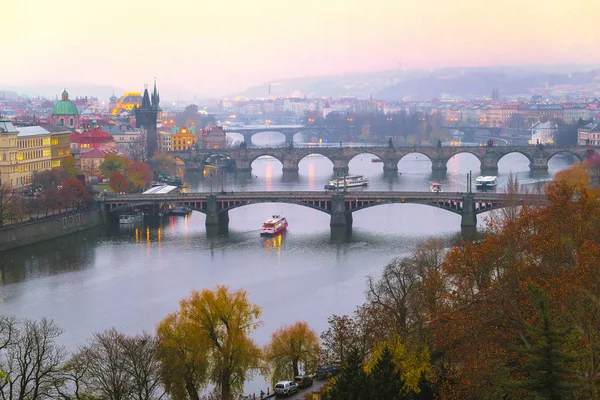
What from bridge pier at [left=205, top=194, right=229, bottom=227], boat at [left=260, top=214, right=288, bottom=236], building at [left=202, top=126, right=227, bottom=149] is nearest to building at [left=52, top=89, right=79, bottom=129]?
building at [left=202, top=126, right=227, bottom=149]

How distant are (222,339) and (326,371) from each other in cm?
169

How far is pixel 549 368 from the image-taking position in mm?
12734

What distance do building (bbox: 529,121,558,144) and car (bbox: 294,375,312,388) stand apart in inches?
2520

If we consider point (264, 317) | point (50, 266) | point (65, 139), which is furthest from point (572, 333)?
point (65, 139)

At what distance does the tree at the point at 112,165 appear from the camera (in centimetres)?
4462

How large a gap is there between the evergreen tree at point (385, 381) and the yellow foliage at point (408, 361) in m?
0.71

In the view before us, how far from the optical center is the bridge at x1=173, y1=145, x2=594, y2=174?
59219 millimetres

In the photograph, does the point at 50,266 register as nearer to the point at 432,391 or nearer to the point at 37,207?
the point at 37,207

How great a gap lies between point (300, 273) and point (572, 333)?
49.4 feet

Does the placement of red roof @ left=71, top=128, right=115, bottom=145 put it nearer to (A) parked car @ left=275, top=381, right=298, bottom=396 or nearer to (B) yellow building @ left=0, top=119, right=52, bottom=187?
(B) yellow building @ left=0, top=119, right=52, bottom=187

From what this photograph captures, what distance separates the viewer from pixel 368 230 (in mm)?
35219

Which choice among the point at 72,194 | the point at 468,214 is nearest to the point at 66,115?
the point at 72,194

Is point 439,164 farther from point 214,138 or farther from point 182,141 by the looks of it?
point 214,138

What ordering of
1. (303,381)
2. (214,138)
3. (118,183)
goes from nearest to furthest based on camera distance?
1. (303,381)
2. (118,183)
3. (214,138)
